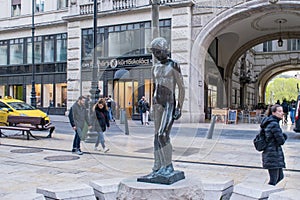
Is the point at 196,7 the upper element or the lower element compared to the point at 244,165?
upper

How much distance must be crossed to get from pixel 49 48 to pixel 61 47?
1376 millimetres

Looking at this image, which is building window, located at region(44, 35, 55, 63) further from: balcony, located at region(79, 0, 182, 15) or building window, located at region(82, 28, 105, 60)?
balcony, located at region(79, 0, 182, 15)

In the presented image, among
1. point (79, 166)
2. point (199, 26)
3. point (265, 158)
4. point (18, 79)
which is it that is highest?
point (199, 26)

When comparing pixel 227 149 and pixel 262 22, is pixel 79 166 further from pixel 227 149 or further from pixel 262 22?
pixel 262 22

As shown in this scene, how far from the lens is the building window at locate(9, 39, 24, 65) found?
95.2 ft

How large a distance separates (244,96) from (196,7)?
1707 cm

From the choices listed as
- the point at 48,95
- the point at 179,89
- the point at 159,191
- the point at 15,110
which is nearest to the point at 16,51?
the point at 48,95

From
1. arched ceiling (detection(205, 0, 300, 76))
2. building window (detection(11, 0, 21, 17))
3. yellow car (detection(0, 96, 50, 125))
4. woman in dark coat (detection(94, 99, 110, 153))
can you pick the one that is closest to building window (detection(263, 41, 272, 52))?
arched ceiling (detection(205, 0, 300, 76))

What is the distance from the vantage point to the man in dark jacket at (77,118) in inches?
407

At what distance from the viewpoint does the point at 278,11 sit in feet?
65.9

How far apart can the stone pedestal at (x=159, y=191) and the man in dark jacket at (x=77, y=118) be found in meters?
5.64

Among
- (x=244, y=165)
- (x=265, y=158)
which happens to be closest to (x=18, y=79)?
(x=244, y=165)

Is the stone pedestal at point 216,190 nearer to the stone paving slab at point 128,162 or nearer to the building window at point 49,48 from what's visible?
the stone paving slab at point 128,162

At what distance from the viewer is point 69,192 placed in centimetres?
484
